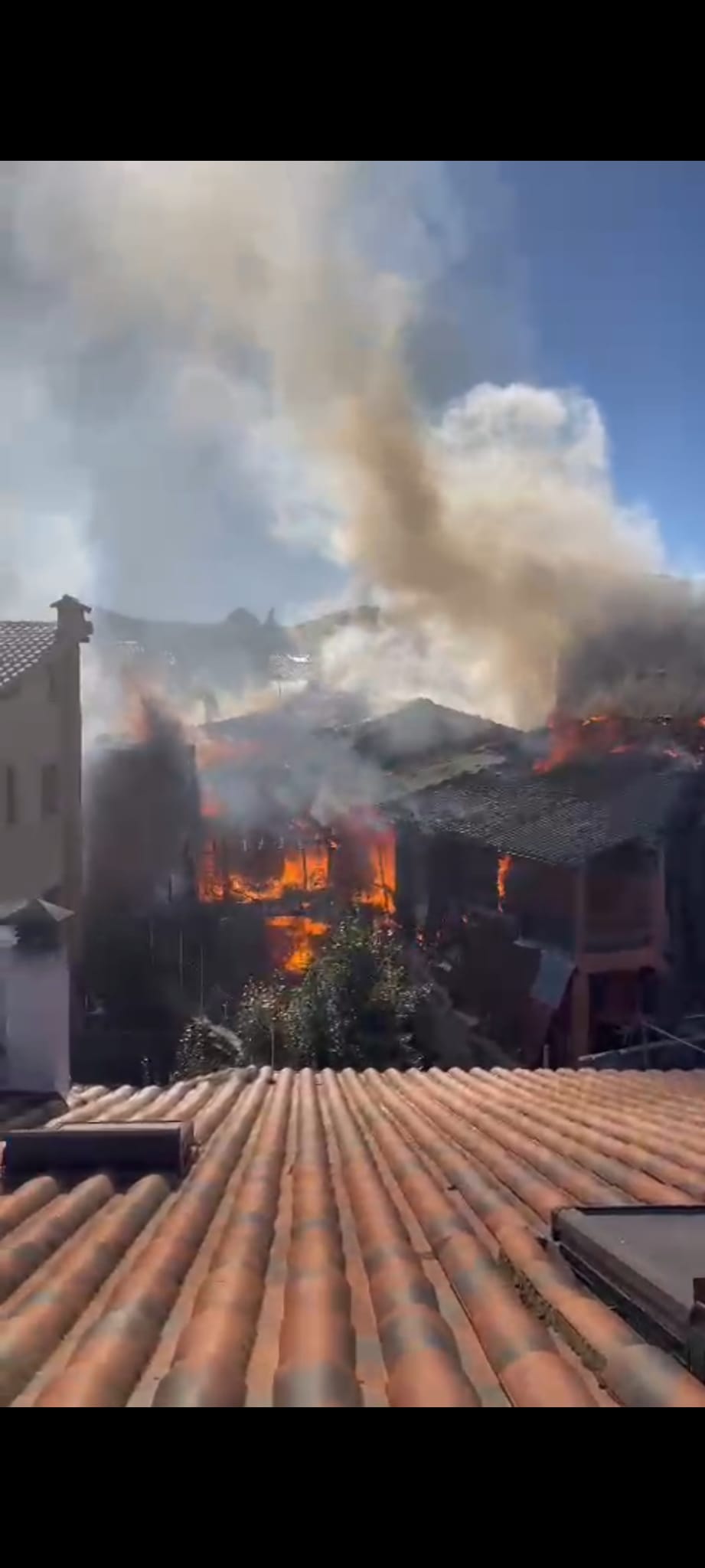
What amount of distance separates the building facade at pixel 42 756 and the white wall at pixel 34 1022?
693 centimetres

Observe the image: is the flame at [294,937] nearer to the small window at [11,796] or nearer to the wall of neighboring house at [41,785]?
the wall of neighboring house at [41,785]

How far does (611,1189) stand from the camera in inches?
118

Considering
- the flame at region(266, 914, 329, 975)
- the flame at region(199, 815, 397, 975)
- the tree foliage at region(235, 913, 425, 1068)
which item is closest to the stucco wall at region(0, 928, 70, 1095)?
the tree foliage at region(235, 913, 425, 1068)

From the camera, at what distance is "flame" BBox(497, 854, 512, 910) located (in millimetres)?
14820

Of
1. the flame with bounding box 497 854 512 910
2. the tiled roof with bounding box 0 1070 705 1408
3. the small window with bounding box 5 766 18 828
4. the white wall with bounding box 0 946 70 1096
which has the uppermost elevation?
the small window with bounding box 5 766 18 828

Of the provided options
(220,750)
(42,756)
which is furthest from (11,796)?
(220,750)

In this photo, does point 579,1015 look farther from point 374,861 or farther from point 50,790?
point 50,790

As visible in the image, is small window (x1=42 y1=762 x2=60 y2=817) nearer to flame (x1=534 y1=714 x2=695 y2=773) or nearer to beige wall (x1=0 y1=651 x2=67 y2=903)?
beige wall (x1=0 y1=651 x2=67 y2=903)
